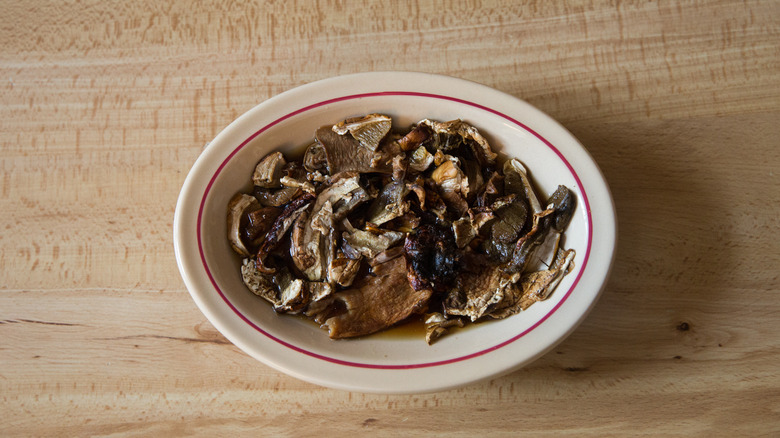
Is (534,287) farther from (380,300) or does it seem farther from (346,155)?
(346,155)

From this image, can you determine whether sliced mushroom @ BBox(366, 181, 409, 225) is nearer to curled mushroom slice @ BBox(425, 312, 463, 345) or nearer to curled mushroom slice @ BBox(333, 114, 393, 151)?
curled mushroom slice @ BBox(333, 114, 393, 151)

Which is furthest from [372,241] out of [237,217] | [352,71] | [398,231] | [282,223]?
[352,71]

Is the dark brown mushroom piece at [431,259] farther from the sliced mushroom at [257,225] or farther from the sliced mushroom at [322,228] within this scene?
the sliced mushroom at [257,225]

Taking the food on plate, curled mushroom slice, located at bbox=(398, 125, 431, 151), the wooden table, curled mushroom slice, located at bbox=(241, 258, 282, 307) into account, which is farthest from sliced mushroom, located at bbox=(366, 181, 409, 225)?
the wooden table

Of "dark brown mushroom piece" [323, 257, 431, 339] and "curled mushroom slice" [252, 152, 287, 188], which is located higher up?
"curled mushroom slice" [252, 152, 287, 188]

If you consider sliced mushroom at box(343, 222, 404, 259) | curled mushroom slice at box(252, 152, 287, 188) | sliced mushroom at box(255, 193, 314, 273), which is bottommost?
sliced mushroom at box(343, 222, 404, 259)

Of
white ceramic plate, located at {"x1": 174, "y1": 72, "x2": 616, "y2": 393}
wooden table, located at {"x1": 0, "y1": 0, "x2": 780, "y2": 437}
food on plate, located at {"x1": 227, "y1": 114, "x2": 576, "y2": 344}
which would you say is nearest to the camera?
white ceramic plate, located at {"x1": 174, "y1": 72, "x2": 616, "y2": 393}

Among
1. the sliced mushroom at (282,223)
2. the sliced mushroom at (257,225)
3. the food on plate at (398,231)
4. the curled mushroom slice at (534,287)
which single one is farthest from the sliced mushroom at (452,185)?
the sliced mushroom at (257,225)
